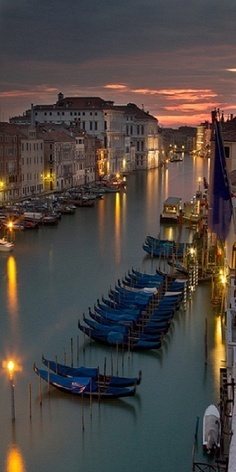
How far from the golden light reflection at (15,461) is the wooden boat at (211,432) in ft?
4.92

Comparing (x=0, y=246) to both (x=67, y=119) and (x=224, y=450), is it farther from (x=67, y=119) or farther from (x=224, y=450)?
(x=67, y=119)

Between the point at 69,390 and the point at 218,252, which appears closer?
the point at 69,390

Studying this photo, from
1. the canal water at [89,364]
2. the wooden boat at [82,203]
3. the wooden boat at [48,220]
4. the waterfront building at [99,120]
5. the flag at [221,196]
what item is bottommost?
the canal water at [89,364]

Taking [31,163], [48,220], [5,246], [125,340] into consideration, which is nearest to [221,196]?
[125,340]

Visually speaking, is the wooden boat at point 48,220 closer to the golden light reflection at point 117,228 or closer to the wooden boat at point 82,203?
the golden light reflection at point 117,228

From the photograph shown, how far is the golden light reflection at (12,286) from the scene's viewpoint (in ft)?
31.7

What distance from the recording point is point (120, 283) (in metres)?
10.4

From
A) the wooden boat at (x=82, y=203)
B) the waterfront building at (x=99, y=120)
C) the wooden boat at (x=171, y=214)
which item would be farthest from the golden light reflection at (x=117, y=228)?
the waterfront building at (x=99, y=120)

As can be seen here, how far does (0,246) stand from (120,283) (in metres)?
4.03

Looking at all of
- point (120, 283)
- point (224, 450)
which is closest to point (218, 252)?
point (120, 283)

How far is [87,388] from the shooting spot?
634cm

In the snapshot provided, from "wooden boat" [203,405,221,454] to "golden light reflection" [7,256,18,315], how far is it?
13.9 ft

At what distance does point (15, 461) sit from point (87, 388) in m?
1.07

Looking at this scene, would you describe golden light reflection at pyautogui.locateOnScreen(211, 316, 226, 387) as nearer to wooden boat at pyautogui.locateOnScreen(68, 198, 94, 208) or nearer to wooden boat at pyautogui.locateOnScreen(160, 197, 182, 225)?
wooden boat at pyautogui.locateOnScreen(160, 197, 182, 225)
